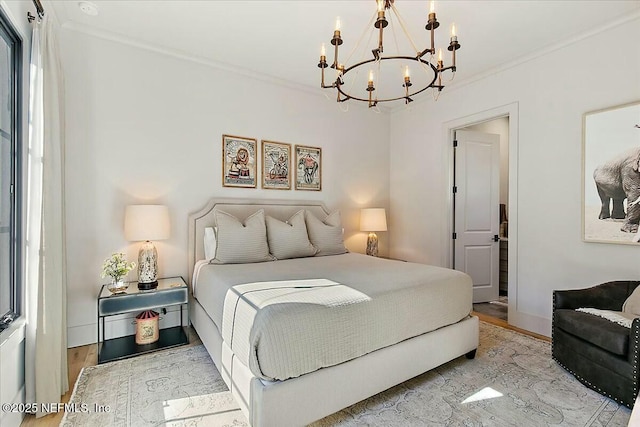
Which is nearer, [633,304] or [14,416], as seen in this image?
[14,416]

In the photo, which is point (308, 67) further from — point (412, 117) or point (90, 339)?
point (90, 339)

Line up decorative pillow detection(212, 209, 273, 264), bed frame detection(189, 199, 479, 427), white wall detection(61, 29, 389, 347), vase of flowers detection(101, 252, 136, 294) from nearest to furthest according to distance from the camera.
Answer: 1. bed frame detection(189, 199, 479, 427)
2. vase of flowers detection(101, 252, 136, 294)
3. white wall detection(61, 29, 389, 347)
4. decorative pillow detection(212, 209, 273, 264)

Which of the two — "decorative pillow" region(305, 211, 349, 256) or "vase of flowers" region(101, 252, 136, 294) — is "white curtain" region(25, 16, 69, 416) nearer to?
"vase of flowers" region(101, 252, 136, 294)

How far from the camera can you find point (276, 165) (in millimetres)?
3926

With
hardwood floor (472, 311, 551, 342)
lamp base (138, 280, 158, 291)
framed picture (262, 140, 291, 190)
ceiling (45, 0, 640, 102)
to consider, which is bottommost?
hardwood floor (472, 311, 551, 342)

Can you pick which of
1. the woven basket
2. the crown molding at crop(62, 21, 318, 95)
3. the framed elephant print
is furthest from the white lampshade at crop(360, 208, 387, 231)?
the woven basket

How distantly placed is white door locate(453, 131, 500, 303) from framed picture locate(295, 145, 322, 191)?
1.79 meters

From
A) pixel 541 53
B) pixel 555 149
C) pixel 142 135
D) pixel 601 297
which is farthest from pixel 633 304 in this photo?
pixel 142 135

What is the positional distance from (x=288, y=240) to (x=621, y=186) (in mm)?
2970

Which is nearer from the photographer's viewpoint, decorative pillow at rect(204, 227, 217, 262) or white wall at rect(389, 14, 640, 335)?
white wall at rect(389, 14, 640, 335)

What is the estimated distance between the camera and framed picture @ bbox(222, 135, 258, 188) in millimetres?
3580

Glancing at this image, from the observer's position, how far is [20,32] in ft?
6.59

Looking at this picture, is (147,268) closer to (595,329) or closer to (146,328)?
(146,328)

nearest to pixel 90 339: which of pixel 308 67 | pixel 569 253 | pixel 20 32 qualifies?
pixel 20 32
